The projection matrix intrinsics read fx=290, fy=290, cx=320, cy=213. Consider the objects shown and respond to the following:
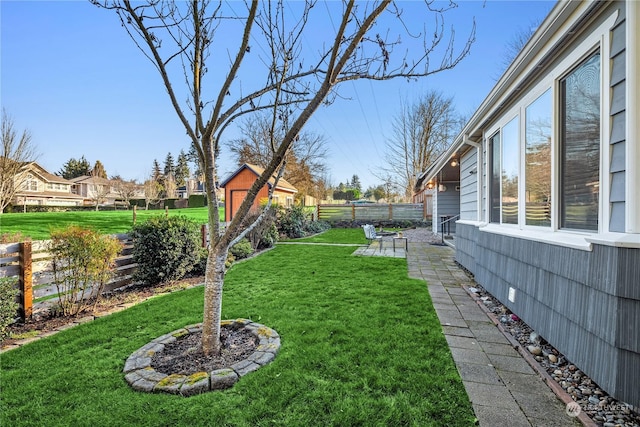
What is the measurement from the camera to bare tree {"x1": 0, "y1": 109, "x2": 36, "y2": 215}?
44.9 ft

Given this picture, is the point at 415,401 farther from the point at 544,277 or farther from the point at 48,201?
the point at 48,201

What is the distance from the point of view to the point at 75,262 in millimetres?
3789

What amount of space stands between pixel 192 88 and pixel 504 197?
427 centimetres

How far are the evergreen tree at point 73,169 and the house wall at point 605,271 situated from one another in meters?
63.5

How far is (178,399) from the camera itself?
78.2 inches

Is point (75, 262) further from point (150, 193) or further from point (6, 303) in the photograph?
point (150, 193)

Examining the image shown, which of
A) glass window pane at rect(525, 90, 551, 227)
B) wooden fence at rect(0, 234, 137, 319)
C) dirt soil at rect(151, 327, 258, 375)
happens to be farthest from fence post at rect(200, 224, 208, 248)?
glass window pane at rect(525, 90, 551, 227)

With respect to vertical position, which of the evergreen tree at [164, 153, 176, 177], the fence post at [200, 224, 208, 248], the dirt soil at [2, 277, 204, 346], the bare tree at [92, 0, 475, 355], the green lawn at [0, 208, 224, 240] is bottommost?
the dirt soil at [2, 277, 204, 346]

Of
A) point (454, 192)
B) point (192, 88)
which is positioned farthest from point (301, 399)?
point (454, 192)

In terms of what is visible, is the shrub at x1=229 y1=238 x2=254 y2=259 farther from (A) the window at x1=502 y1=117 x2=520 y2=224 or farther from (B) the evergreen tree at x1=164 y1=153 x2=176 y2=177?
(B) the evergreen tree at x1=164 y1=153 x2=176 y2=177

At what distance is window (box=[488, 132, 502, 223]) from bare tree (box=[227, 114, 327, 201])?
17.9 m

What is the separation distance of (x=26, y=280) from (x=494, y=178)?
666 centimetres

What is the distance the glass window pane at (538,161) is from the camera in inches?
116

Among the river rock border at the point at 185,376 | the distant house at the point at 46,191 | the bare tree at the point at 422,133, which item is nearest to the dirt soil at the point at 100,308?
the river rock border at the point at 185,376
